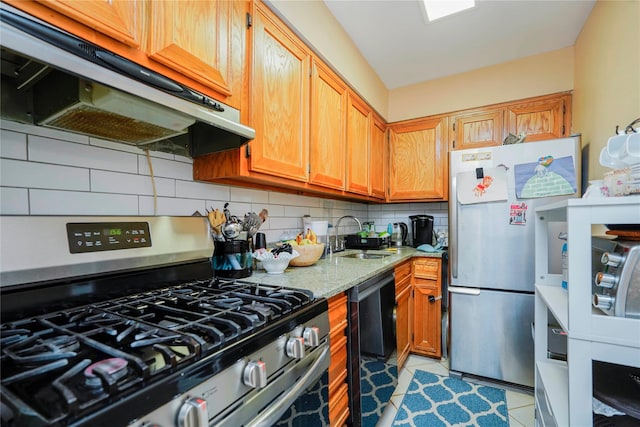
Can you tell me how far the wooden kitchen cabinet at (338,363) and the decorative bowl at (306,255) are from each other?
43 cm

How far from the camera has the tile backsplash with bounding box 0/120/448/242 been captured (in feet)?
2.76

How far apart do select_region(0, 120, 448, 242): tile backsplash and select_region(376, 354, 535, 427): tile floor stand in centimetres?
146

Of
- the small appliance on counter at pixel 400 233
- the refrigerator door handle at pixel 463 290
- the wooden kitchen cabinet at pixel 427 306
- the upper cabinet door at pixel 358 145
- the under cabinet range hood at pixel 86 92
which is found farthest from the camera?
the small appliance on counter at pixel 400 233

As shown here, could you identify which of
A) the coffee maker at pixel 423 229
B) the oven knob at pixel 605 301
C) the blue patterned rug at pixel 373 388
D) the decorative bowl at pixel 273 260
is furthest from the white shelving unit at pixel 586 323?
the coffee maker at pixel 423 229

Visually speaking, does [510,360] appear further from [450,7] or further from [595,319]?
[450,7]

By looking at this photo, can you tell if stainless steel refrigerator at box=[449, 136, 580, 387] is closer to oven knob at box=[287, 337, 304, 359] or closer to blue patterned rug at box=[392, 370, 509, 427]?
blue patterned rug at box=[392, 370, 509, 427]

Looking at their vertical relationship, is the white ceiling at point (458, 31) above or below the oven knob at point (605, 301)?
above

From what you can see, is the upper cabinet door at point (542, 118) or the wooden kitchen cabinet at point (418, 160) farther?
the wooden kitchen cabinet at point (418, 160)

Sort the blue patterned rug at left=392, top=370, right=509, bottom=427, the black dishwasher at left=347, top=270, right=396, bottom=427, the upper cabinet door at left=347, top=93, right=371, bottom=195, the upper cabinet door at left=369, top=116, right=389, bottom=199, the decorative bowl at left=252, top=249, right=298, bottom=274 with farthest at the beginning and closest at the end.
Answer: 1. the upper cabinet door at left=369, top=116, right=389, bottom=199
2. the upper cabinet door at left=347, top=93, right=371, bottom=195
3. the blue patterned rug at left=392, top=370, right=509, bottom=427
4. the decorative bowl at left=252, top=249, right=298, bottom=274
5. the black dishwasher at left=347, top=270, right=396, bottom=427

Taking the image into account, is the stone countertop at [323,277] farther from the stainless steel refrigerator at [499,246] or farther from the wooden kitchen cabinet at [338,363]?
the stainless steel refrigerator at [499,246]

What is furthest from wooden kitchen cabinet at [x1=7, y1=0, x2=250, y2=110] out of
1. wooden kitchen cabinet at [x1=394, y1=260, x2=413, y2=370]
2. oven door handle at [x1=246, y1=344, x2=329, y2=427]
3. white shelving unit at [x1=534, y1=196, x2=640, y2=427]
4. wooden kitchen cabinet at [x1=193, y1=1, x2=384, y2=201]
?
wooden kitchen cabinet at [x1=394, y1=260, x2=413, y2=370]

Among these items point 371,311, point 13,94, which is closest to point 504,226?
point 371,311

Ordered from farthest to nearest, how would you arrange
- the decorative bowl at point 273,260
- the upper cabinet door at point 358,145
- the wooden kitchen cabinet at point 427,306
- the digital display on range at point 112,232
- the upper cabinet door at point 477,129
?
the upper cabinet door at point 477,129
the wooden kitchen cabinet at point 427,306
the upper cabinet door at point 358,145
the decorative bowl at point 273,260
the digital display on range at point 112,232

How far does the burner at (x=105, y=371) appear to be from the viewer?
47 centimetres
